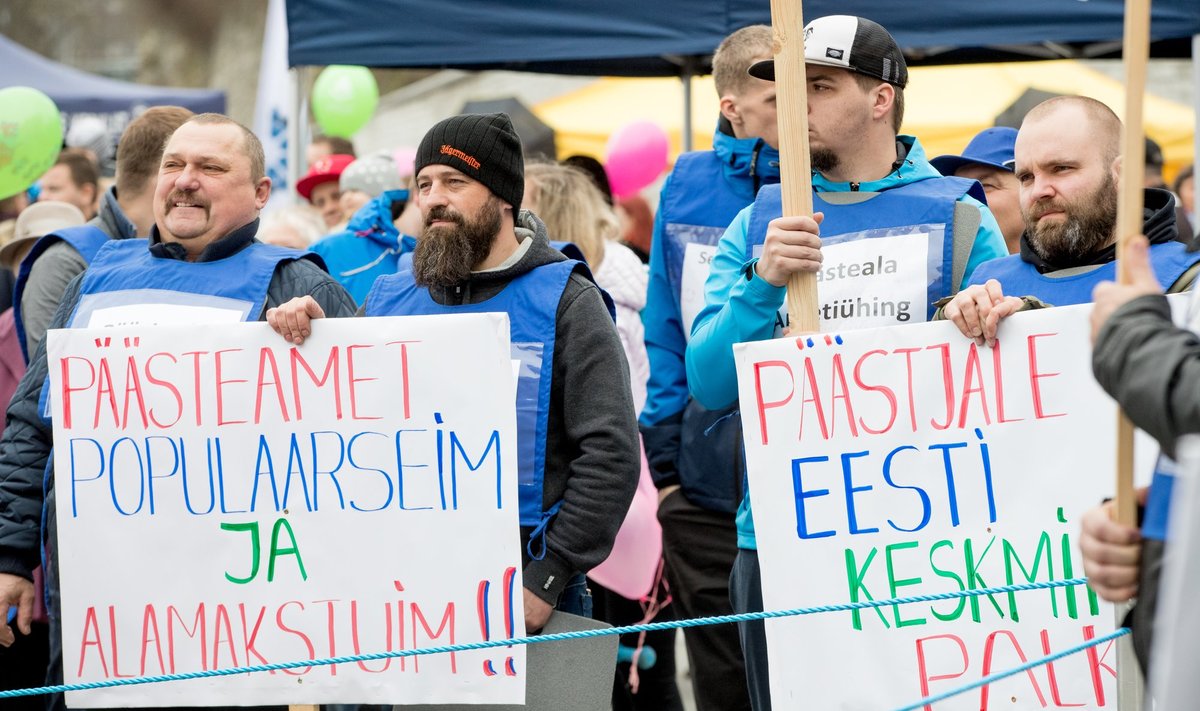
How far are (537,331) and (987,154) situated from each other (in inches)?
84.5

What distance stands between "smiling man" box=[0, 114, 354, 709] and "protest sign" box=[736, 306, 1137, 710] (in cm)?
127

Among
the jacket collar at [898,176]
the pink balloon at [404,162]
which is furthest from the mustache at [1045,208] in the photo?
the pink balloon at [404,162]

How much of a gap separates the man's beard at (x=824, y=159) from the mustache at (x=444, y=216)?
806 millimetres

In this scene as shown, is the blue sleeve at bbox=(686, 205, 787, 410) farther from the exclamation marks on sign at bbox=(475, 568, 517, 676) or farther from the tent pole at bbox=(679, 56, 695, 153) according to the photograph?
the tent pole at bbox=(679, 56, 695, 153)

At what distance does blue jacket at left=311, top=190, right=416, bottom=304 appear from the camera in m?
6.09

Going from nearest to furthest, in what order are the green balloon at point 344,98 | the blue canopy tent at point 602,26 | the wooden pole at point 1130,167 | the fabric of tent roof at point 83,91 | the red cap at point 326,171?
the wooden pole at point 1130,167
the blue canopy tent at point 602,26
the red cap at point 326,171
the green balloon at point 344,98
the fabric of tent roof at point 83,91

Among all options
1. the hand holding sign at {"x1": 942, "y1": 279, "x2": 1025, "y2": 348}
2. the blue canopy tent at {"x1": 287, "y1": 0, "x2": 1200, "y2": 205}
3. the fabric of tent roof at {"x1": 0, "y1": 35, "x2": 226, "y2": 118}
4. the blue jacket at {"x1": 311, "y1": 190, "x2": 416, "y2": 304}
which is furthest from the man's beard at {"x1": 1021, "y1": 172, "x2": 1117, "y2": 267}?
the fabric of tent roof at {"x1": 0, "y1": 35, "x2": 226, "y2": 118}

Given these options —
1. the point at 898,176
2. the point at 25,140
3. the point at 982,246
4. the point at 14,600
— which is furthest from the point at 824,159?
the point at 25,140

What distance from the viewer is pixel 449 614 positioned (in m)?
3.44

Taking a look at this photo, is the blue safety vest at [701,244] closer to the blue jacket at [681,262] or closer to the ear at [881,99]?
the blue jacket at [681,262]

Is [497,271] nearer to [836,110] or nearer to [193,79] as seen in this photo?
[836,110]

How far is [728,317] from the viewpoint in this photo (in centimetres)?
343

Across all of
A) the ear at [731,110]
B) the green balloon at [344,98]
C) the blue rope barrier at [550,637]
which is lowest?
the blue rope barrier at [550,637]

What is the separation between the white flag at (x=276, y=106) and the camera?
330 inches
